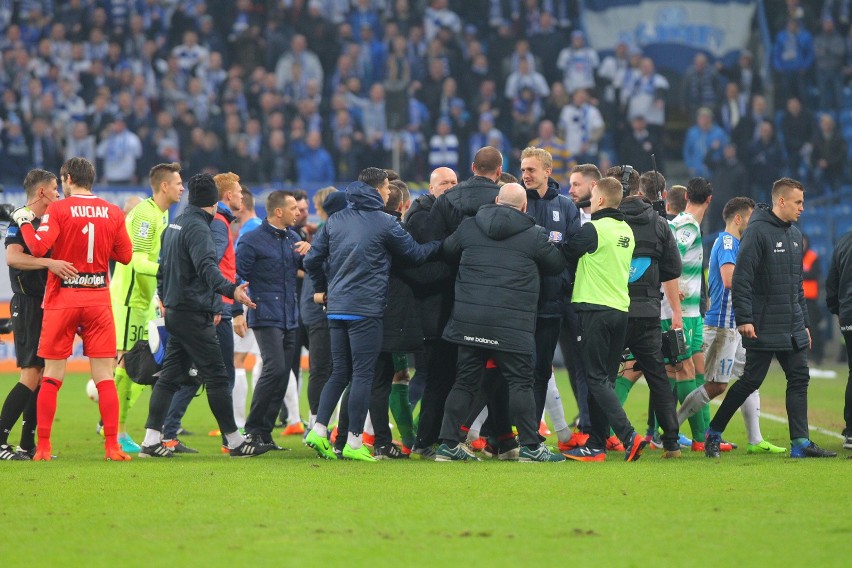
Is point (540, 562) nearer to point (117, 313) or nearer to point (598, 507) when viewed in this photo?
point (598, 507)

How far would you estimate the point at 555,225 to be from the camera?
9.79m

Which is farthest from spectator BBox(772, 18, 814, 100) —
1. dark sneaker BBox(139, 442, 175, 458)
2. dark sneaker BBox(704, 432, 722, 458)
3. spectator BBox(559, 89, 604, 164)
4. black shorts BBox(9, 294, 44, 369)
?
black shorts BBox(9, 294, 44, 369)

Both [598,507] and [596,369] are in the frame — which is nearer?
[598,507]

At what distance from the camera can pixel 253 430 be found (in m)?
10.2

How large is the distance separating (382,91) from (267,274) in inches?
630

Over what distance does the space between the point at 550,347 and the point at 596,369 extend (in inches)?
24.8

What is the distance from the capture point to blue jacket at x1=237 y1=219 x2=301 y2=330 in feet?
33.6

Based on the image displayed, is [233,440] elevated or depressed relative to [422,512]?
depressed

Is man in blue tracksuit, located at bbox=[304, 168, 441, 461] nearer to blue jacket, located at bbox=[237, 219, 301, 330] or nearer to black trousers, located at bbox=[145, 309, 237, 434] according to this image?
black trousers, located at bbox=[145, 309, 237, 434]

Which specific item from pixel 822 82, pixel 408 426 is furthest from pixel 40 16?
pixel 408 426

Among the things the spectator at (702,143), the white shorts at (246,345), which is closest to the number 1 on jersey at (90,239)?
the white shorts at (246,345)

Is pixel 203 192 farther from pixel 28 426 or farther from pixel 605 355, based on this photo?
pixel 605 355

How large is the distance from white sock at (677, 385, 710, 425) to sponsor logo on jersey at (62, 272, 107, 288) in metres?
4.52

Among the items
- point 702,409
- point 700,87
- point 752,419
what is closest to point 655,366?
point 702,409
